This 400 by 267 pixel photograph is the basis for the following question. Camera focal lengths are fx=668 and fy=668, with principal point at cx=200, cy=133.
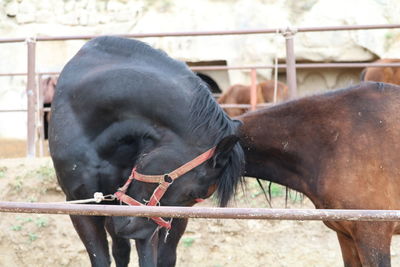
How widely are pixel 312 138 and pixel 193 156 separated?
2.65 ft

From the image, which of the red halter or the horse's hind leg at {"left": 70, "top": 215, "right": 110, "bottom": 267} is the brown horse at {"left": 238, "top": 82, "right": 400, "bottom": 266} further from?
the horse's hind leg at {"left": 70, "top": 215, "right": 110, "bottom": 267}

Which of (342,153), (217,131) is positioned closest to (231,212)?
(217,131)

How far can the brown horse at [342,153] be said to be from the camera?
3.84m

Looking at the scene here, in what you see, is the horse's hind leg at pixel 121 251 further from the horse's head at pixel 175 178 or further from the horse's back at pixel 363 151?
the horse's back at pixel 363 151

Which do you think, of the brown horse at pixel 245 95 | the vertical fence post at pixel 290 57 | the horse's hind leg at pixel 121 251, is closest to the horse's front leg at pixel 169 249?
the horse's hind leg at pixel 121 251

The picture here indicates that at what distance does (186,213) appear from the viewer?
243cm

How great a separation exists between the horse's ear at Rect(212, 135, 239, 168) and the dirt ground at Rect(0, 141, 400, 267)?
218 cm

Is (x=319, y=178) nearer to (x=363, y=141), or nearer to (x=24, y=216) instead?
(x=363, y=141)

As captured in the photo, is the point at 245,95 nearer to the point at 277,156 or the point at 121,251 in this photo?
the point at 121,251

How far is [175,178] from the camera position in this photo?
3.69 meters

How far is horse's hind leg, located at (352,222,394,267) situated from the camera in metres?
3.77

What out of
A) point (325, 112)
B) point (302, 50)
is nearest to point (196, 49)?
point (302, 50)

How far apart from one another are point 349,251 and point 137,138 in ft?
5.04

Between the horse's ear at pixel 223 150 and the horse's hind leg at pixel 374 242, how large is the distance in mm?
846
